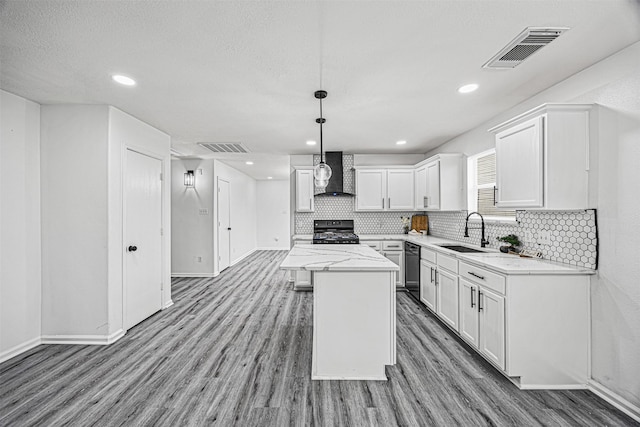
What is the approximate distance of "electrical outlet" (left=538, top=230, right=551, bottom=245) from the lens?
8.22ft

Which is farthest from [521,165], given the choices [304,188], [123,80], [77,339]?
[77,339]

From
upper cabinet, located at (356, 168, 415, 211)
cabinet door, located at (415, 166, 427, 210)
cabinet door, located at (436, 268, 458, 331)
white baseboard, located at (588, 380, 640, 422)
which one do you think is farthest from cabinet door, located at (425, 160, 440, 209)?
white baseboard, located at (588, 380, 640, 422)

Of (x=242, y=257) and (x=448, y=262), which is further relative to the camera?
(x=242, y=257)

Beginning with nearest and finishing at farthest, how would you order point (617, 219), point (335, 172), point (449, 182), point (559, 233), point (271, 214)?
point (617, 219)
point (559, 233)
point (449, 182)
point (335, 172)
point (271, 214)

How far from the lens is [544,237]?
255cm

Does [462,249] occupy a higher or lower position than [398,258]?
higher

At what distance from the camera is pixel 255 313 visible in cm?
373

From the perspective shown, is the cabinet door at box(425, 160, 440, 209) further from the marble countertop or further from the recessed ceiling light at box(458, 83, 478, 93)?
the marble countertop

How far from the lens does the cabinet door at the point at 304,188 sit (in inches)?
203

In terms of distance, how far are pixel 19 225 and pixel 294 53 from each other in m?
3.17

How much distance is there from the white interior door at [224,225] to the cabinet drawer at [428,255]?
13.7ft

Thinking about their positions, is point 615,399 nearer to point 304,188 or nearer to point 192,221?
point 304,188

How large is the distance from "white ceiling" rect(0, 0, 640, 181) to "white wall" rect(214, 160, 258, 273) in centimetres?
315

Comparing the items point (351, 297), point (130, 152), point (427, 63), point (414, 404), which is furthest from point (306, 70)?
point (414, 404)
